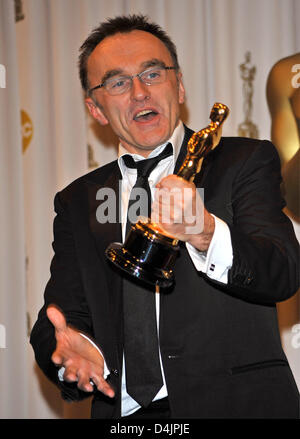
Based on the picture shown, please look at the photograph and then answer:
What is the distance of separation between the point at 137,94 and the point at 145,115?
7 cm

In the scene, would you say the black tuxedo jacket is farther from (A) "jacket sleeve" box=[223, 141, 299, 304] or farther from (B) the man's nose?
(B) the man's nose

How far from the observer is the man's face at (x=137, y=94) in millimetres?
1942

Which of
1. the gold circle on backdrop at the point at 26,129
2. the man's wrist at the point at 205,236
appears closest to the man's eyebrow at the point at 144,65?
the man's wrist at the point at 205,236

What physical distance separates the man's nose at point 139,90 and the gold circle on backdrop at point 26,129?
3.35 ft

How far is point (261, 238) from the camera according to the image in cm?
155

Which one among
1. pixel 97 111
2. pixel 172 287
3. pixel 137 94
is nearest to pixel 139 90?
pixel 137 94

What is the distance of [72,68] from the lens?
2814 mm

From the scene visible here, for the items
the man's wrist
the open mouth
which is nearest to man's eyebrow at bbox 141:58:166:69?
the open mouth

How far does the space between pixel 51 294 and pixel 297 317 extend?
43.6 inches

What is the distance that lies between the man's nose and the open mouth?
42mm

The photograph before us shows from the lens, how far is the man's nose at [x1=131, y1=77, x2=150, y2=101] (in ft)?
6.35

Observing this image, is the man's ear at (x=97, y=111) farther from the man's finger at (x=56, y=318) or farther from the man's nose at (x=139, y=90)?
the man's finger at (x=56, y=318)

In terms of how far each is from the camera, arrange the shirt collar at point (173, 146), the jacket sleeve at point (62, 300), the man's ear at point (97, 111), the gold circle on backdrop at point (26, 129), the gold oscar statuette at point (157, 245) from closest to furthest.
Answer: the gold oscar statuette at point (157, 245) < the jacket sleeve at point (62, 300) < the shirt collar at point (173, 146) < the man's ear at point (97, 111) < the gold circle on backdrop at point (26, 129)

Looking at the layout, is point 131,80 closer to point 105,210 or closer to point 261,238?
point 105,210
